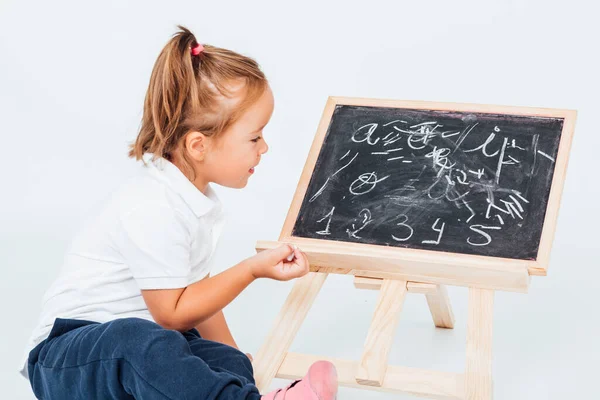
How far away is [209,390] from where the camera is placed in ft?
7.47

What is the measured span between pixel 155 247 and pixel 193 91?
0.38 metres

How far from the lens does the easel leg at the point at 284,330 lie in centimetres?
260

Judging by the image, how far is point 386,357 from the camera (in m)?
2.43

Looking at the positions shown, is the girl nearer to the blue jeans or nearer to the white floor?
the blue jeans

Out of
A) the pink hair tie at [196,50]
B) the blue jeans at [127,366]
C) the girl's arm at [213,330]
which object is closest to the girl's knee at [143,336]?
the blue jeans at [127,366]

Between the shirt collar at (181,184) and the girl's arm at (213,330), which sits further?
the girl's arm at (213,330)

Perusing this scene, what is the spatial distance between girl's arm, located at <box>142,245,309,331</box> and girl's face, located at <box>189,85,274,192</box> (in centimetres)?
21

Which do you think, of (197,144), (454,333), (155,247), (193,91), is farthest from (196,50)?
(454,333)

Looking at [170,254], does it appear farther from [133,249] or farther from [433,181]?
[433,181]

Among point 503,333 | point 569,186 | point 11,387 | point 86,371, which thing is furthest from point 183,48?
point 569,186

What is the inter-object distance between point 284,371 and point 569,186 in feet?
5.87

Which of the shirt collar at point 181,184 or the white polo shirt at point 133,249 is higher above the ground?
the shirt collar at point 181,184

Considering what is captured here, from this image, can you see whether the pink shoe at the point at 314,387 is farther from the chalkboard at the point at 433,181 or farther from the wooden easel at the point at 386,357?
the chalkboard at the point at 433,181

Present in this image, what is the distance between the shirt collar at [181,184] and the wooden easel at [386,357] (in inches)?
14.6
